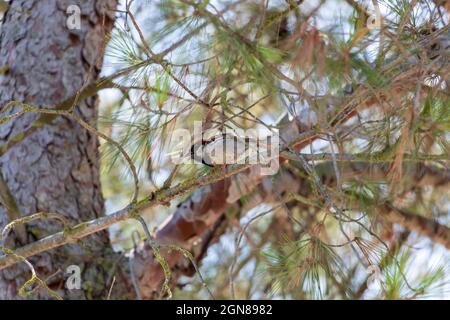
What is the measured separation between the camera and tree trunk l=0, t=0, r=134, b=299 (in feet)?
7.41

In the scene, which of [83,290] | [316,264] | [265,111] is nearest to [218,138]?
[316,264]

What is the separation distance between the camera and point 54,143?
2.36 meters

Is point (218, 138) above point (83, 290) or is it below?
above

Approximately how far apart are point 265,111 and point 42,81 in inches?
26.5

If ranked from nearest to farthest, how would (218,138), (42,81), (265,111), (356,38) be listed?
(356,38) < (218,138) < (265,111) < (42,81)

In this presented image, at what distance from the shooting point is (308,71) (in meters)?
1.42

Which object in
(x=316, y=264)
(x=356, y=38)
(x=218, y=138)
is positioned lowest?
(x=316, y=264)

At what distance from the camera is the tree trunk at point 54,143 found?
7.41 feet
